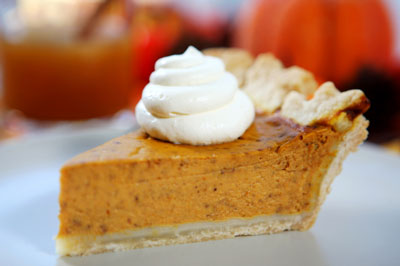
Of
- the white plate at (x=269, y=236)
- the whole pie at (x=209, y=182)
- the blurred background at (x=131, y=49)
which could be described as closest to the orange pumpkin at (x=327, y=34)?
the blurred background at (x=131, y=49)

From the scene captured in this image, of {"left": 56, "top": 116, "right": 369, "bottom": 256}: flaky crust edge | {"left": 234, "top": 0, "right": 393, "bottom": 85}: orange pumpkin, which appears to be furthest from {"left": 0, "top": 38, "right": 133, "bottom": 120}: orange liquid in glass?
{"left": 56, "top": 116, "right": 369, "bottom": 256}: flaky crust edge

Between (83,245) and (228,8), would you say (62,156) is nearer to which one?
(83,245)

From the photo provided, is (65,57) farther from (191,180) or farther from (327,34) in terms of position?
(327,34)

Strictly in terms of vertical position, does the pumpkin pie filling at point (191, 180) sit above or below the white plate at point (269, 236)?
above


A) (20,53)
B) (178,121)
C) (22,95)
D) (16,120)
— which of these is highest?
(178,121)

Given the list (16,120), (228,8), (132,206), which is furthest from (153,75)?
(228,8)

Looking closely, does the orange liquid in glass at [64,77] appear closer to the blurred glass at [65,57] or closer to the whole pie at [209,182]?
the blurred glass at [65,57]

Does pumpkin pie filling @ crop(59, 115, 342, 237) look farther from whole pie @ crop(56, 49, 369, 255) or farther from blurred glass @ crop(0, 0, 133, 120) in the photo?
blurred glass @ crop(0, 0, 133, 120)
